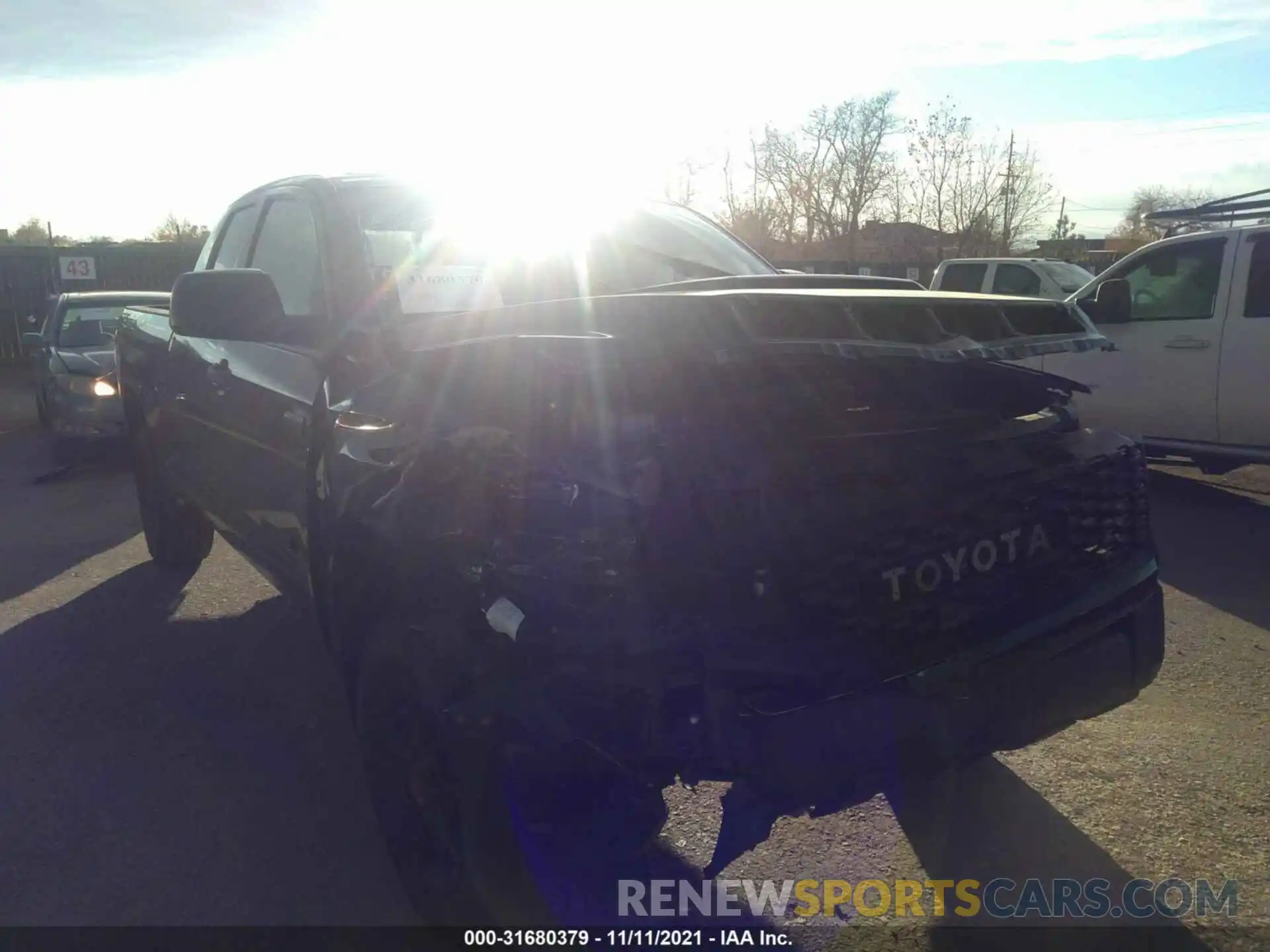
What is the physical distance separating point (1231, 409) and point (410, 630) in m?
6.90

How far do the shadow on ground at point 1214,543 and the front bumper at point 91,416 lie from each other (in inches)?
334

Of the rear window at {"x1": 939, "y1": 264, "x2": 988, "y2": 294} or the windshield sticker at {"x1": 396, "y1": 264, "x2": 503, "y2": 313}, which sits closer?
the windshield sticker at {"x1": 396, "y1": 264, "x2": 503, "y2": 313}

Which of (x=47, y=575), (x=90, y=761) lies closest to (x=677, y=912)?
(x=90, y=761)

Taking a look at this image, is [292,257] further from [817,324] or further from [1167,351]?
[1167,351]

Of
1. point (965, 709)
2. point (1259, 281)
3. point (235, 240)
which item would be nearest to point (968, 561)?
point (965, 709)

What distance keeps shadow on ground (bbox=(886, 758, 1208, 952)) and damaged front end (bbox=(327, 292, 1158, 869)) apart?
1.18 ft

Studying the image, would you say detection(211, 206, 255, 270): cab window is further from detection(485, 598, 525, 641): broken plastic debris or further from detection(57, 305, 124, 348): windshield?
detection(57, 305, 124, 348): windshield

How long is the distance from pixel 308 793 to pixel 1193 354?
684 cm

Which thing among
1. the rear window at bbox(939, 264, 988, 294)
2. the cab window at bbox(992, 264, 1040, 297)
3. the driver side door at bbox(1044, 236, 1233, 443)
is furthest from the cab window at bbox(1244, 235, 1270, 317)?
the rear window at bbox(939, 264, 988, 294)

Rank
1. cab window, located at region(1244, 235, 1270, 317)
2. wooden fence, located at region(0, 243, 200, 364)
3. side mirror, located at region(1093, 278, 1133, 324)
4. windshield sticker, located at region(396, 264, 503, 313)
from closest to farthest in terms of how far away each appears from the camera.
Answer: windshield sticker, located at region(396, 264, 503, 313) → side mirror, located at region(1093, 278, 1133, 324) → cab window, located at region(1244, 235, 1270, 317) → wooden fence, located at region(0, 243, 200, 364)

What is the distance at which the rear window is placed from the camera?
566 inches

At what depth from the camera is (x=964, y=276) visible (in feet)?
48.2

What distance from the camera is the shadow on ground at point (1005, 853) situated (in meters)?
2.74

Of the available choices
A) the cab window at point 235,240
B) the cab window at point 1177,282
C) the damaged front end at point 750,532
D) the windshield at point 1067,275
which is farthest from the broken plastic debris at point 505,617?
the windshield at point 1067,275
